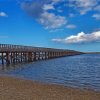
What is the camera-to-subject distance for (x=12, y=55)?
45562 mm

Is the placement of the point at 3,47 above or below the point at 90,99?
above

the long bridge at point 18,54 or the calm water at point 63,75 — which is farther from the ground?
the long bridge at point 18,54

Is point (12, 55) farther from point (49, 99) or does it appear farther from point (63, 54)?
point (63, 54)

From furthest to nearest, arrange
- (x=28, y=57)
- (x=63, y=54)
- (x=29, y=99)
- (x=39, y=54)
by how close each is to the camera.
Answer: (x=63, y=54), (x=39, y=54), (x=28, y=57), (x=29, y=99)

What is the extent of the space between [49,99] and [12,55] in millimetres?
35428

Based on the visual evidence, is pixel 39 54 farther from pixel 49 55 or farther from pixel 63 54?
pixel 63 54

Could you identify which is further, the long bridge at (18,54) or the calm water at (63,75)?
the long bridge at (18,54)

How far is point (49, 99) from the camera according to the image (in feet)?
35.2

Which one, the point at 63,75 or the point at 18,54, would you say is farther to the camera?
the point at 18,54

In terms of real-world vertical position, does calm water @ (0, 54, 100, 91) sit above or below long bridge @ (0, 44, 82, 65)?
below

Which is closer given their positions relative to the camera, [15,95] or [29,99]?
[29,99]

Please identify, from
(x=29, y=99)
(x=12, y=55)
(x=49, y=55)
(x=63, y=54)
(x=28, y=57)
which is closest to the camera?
(x=29, y=99)

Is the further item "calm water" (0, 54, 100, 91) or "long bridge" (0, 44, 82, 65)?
"long bridge" (0, 44, 82, 65)

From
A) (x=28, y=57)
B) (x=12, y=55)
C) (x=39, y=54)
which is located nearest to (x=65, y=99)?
(x=12, y=55)
